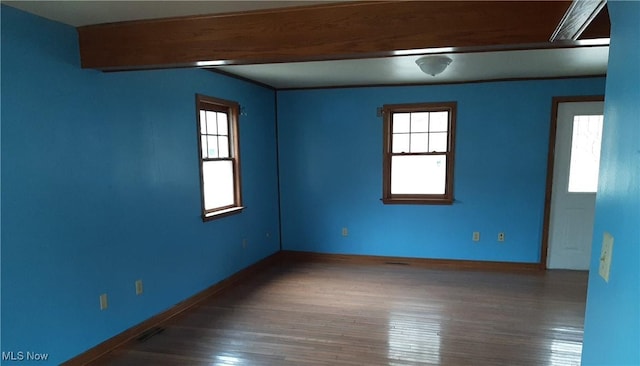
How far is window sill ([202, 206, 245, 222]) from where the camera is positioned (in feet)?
12.1

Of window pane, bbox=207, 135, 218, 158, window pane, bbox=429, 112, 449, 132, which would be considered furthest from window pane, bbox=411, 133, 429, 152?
window pane, bbox=207, 135, 218, 158

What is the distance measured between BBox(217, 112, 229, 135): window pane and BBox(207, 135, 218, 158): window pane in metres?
0.13

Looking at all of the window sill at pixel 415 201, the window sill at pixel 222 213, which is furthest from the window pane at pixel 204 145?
the window sill at pixel 415 201

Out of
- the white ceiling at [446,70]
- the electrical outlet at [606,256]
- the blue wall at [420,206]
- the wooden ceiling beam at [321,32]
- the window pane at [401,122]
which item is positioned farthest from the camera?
the window pane at [401,122]

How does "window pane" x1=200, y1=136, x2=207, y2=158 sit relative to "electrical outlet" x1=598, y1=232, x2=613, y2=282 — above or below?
above

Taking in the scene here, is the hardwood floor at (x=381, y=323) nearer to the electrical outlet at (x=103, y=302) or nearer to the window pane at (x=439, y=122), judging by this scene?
the electrical outlet at (x=103, y=302)

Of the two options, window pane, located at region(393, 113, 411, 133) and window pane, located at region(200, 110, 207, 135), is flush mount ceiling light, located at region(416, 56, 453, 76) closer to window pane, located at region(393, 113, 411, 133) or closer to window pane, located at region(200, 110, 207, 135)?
window pane, located at region(393, 113, 411, 133)

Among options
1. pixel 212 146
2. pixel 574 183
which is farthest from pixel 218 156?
pixel 574 183

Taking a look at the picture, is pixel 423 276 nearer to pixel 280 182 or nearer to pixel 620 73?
pixel 280 182

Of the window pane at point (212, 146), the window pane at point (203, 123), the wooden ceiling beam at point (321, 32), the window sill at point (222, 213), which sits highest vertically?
the wooden ceiling beam at point (321, 32)

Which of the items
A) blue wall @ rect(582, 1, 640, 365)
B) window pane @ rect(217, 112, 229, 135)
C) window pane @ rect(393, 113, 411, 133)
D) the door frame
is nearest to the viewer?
blue wall @ rect(582, 1, 640, 365)

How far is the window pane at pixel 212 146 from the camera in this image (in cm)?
382

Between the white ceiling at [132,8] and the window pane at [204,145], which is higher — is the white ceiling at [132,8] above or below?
above

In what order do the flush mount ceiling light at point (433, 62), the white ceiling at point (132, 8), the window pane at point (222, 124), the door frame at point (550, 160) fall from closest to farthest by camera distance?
the white ceiling at point (132, 8) < the flush mount ceiling light at point (433, 62) < the window pane at point (222, 124) < the door frame at point (550, 160)
